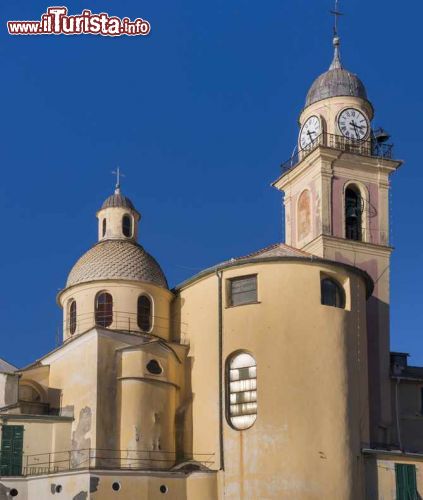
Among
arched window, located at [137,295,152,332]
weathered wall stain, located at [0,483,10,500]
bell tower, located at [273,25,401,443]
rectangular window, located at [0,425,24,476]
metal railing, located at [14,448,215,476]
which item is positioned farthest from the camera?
bell tower, located at [273,25,401,443]

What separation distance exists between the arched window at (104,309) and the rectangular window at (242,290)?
16.3 feet

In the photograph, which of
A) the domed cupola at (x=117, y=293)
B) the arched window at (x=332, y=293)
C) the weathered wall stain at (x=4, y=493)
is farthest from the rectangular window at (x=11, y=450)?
the arched window at (x=332, y=293)

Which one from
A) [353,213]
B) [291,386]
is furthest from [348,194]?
[291,386]

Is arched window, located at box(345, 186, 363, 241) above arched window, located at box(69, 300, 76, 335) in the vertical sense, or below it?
above

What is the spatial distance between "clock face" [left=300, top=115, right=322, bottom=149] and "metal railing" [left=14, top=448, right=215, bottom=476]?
18.2 meters

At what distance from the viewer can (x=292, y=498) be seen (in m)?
38.4

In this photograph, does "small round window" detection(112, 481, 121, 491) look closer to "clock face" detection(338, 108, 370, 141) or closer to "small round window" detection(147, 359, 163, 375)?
"small round window" detection(147, 359, 163, 375)

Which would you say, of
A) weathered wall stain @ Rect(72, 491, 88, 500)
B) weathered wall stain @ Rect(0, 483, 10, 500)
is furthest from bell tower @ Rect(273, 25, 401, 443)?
weathered wall stain @ Rect(0, 483, 10, 500)

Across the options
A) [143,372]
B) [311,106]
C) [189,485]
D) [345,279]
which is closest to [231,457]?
[189,485]

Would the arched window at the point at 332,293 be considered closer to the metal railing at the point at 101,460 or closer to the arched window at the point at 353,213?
the metal railing at the point at 101,460

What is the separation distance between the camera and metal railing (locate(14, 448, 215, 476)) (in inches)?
1535

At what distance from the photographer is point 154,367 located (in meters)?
40.9

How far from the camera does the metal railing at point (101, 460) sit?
128ft

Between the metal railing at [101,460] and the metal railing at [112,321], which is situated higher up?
the metal railing at [112,321]
